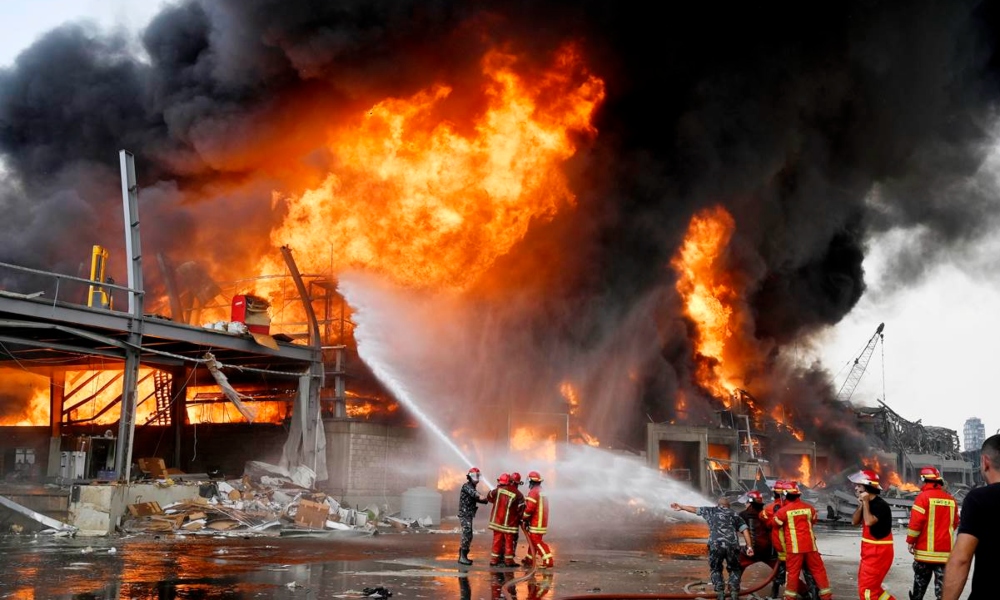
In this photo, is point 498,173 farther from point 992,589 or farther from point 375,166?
point 992,589

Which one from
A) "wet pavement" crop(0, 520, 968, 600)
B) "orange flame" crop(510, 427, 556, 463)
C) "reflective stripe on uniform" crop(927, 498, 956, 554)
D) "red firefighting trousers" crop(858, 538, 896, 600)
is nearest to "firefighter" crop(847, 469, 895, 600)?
"red firefighting trousers" crop(858, 538, 896, 600)

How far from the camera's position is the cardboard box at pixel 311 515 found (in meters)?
20.3

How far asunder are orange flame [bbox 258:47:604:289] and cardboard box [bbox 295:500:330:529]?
10531 mm

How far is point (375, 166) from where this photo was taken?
30.9 meters

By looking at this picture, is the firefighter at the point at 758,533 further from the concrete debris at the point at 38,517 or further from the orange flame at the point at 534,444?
the orange flame at the point at 534,444

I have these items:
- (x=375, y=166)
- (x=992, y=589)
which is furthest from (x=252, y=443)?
(x=992, y=589)

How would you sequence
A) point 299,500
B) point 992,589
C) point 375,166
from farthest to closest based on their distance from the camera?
point 375,166
point 299,500
point 992,589

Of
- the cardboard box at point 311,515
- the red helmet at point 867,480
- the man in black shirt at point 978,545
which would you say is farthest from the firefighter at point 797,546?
the cardboard box at point 311,515

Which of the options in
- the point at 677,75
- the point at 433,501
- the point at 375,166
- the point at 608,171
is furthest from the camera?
the point at 677,75

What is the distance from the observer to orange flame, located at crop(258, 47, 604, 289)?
29.7 metres

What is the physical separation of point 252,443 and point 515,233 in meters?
12.6

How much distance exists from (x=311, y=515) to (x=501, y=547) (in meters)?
8.00

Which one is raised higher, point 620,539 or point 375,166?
point 375,166

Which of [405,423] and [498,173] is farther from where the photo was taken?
Result: [498,173]
